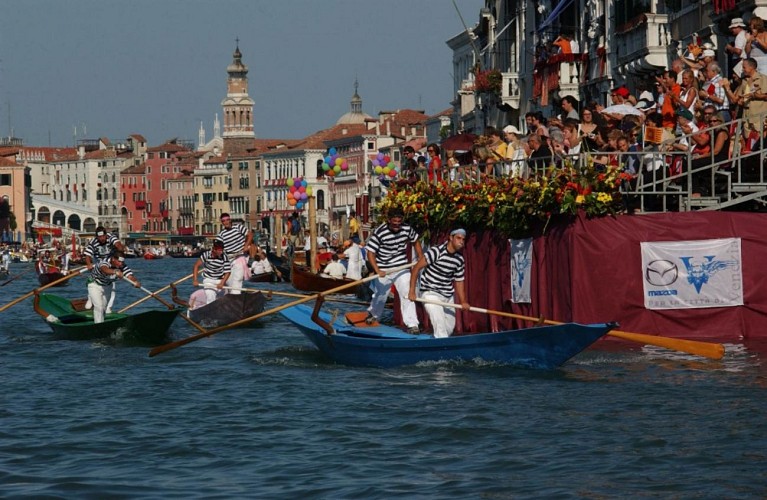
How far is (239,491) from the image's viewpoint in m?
11.2

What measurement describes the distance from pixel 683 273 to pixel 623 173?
1376 millimetres

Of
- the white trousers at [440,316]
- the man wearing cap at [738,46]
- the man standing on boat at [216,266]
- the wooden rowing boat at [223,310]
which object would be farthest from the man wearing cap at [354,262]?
the white trousers at [440,316]

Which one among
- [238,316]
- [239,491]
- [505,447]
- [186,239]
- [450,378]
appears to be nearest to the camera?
[239,491]

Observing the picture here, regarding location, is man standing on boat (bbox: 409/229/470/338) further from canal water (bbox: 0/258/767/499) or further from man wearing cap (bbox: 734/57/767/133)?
man wearing cap (bbox: 734/57/767/133)

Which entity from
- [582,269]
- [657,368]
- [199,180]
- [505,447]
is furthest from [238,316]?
[199,180]

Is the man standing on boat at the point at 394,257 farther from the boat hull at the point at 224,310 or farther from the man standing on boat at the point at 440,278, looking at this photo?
the boat hull at the point at 224,310

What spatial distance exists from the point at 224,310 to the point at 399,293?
6.14 metres

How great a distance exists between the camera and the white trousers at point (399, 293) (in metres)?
18.5

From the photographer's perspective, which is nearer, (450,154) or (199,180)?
(450,154)

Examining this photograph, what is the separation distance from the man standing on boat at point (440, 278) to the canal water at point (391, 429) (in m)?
0.66

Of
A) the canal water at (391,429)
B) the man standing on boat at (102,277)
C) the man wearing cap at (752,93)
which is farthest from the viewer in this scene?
the man standing on boat at (102,277)

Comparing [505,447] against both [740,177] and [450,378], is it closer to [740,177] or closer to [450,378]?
[450,378]

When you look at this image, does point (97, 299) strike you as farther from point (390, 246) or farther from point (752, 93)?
point (752, 93)

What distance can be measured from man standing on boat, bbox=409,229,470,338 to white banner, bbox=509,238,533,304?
2.92 m
